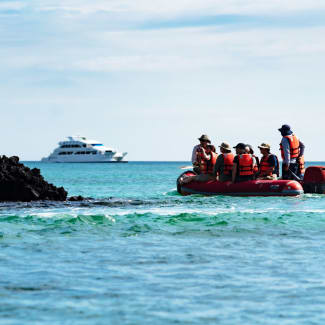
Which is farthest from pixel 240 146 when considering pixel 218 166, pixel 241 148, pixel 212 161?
pixel 212 161

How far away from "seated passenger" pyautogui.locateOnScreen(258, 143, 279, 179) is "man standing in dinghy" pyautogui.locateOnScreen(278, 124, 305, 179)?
33 cm

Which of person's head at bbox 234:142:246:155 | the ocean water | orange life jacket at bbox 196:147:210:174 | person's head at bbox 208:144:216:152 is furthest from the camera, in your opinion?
person's head at bbox 208:144:216:152

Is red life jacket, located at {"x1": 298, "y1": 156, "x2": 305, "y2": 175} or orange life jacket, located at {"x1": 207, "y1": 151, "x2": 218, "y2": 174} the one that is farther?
red life jacket, located at {"x1": 298, "y1": 156, "x2": 305, "y2": 175}

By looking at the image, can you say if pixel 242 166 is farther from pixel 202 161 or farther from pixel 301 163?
pixel 301 163

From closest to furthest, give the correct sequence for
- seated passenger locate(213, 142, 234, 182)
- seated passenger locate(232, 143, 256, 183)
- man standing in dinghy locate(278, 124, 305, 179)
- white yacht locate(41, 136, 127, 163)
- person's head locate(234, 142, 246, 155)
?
person's head locate(234, 142, 246, 155), seated passenger locate(232, 143, 256, 183), seated passenger locate(213, 142, 234, 182), man standing in dinghy locate(278, 124, 305, 179), white yacht locate(41, 136, 127, 163)

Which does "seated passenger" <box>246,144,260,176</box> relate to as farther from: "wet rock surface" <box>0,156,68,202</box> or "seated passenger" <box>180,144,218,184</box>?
"wet rock surface" <box>0,156,68,202</box>

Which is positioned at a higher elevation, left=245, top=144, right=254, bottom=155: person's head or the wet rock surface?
left=245, top=144, right=254, bottom=155: person's head

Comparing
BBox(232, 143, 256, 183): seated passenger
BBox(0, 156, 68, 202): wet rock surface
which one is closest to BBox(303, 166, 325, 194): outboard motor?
BBox(232, 143, 256, 183): seated passenger

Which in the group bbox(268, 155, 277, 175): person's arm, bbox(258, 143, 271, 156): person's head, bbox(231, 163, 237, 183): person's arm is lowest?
bbox(231, 163, 237, 183): person's arm

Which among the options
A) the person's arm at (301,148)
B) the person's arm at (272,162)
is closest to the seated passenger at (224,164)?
the person's arm at (272,162)

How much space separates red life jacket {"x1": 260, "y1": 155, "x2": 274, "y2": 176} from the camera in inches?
785

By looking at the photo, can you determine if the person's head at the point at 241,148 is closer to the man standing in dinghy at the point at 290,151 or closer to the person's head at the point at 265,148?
the person's head at the point at 265,148

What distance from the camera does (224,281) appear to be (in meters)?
7.72

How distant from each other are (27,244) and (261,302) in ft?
17.7
